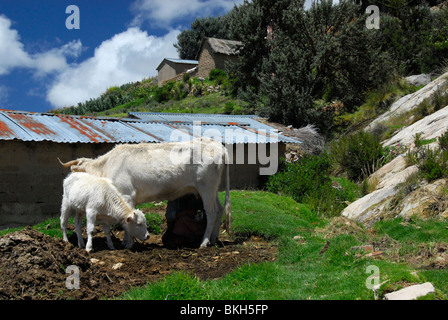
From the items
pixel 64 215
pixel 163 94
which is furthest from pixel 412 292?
pixel 163 94

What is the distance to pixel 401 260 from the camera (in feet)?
22.4

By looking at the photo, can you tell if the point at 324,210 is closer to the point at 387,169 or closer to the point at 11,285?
the point at 387,169

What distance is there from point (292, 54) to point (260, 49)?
6.20 meters

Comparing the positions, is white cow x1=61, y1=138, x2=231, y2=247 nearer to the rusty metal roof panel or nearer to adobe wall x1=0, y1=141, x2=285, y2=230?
adobe wall x1=0, y1=141, x2=285, y2=230

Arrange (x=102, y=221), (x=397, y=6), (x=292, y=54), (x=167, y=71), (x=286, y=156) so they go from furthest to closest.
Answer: (x=167, y=71) < (x=397, y=6) < (x=292, y=54) < (x=286, y=156) < (x=102, y=221)

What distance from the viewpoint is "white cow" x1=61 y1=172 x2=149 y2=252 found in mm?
8516

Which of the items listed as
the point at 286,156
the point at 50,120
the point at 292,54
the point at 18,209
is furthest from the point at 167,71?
the point at 18,209

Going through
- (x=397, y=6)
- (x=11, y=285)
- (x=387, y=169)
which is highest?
(x=397, y=6)

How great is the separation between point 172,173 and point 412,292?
5448mm

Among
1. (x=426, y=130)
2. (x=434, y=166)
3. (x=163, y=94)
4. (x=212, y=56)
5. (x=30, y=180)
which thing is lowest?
(x=30, y=180)

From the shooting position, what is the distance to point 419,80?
25.2 meters

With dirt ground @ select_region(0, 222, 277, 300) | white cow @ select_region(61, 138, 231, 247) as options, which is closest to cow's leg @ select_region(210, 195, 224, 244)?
white cow @ select_region(61, 138, 231, 247)

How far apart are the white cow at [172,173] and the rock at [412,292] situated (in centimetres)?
464

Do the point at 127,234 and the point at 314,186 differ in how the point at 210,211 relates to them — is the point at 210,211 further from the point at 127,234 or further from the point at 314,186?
the point at 314,186
